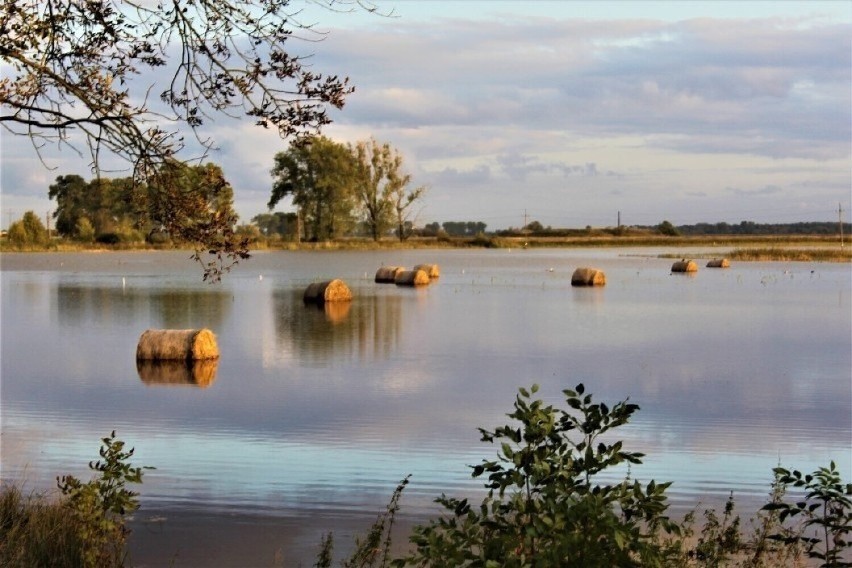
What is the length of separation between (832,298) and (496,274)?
22.1m

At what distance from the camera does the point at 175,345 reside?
64.2 ft

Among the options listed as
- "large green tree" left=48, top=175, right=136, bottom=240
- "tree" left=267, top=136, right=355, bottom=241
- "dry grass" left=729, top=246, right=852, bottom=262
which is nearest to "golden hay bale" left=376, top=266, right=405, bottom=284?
"dry grass" left=729, top=246, right=852, bottom=262

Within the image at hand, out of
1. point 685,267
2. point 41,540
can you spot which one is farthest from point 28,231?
point 41,540

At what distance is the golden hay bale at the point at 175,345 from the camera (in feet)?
63.9

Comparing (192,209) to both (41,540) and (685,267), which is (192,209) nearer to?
(41,540)

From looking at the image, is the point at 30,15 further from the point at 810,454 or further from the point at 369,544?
the point at 810,454

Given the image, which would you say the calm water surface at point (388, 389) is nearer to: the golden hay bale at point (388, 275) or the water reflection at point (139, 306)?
the water reflection at point (139, 306)

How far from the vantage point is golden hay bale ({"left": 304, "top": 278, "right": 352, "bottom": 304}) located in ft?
122

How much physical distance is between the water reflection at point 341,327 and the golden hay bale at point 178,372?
9.14 ft

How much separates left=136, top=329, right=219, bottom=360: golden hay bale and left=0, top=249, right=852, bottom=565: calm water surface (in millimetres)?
444

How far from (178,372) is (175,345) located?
649 millimetres

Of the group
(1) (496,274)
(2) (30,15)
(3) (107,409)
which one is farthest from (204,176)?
(1) (496,274)

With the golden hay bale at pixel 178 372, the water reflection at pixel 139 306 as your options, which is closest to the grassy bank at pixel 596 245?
the water reflection at pixel 139 306

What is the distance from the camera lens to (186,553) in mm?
8062
